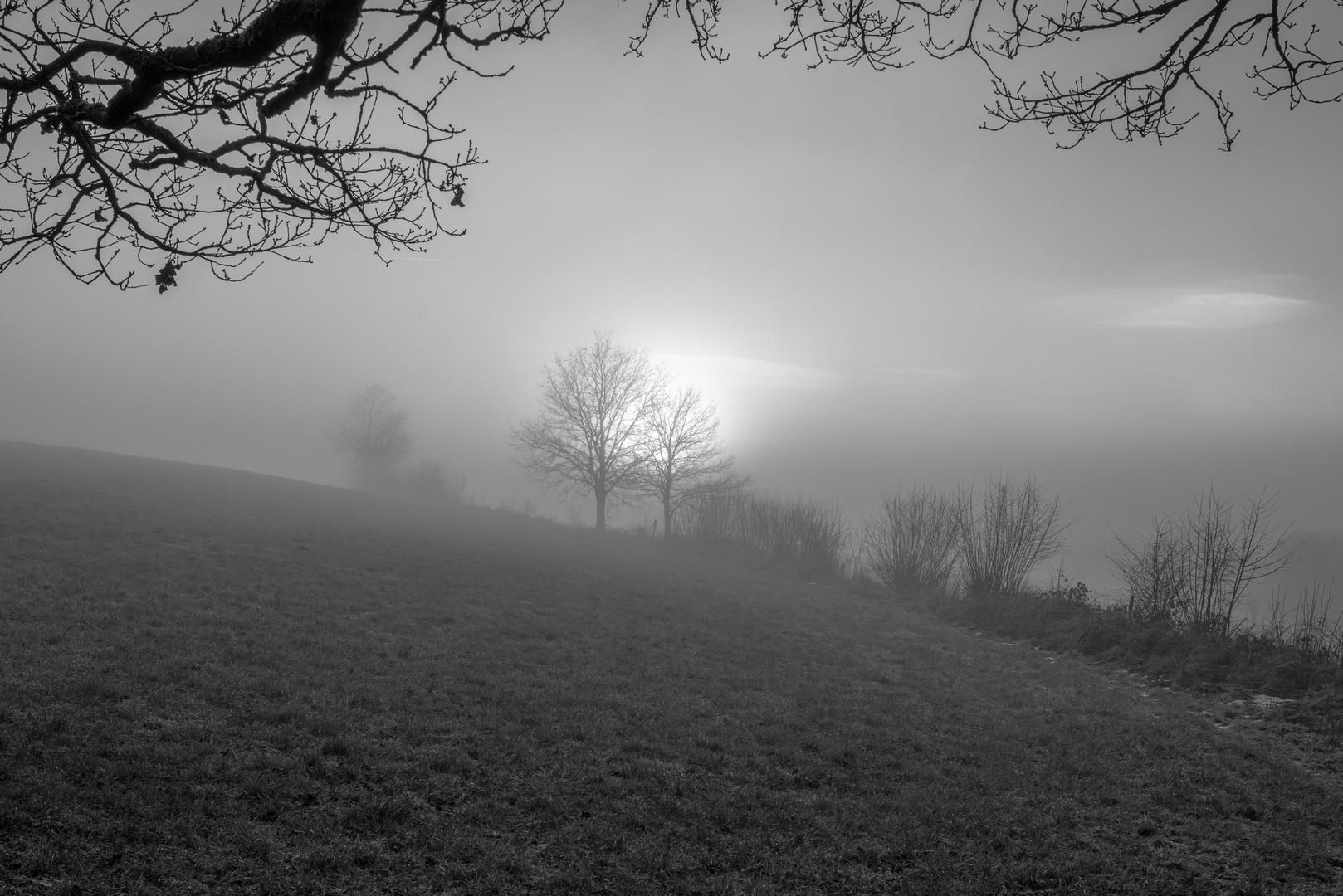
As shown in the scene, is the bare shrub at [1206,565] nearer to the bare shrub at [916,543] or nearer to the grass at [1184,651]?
the grass at [1184,651]

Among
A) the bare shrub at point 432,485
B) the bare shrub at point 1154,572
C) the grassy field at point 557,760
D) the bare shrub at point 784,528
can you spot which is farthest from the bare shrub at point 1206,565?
the bare shrub at point 432,485

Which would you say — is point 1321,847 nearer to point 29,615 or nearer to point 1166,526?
point 1166,526

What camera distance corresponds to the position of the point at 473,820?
5293mm

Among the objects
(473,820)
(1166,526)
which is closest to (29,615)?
(473,820)

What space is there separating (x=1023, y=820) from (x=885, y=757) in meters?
1.63

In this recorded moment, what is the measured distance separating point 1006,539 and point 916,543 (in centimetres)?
362

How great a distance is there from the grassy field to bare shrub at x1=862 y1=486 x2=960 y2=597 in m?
8.59

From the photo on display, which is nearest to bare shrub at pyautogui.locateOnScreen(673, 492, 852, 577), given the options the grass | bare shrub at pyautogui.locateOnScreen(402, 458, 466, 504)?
the grass

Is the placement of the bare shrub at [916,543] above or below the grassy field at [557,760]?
above

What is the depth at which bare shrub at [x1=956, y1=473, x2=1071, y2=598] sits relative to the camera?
759 inches

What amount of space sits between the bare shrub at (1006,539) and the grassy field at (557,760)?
667 cm

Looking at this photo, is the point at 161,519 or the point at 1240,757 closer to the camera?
the point at 1240,757

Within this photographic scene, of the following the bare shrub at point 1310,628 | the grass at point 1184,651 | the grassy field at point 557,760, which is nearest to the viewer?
the grassy field at point 557,760

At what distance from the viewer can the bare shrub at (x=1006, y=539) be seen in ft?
63.3
